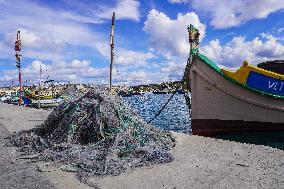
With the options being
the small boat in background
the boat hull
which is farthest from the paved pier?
the small boat in background

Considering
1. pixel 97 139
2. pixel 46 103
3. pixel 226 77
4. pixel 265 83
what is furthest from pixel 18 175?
pixel 46 103

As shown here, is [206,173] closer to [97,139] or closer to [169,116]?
[97,139]

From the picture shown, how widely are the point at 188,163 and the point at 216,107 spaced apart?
7534mm

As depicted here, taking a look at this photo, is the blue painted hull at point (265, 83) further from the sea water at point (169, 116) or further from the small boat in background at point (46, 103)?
the small boat in background at point (46, 103)

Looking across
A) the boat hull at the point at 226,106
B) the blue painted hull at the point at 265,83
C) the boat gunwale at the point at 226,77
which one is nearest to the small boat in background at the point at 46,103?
the boat hull at the point at 226,106

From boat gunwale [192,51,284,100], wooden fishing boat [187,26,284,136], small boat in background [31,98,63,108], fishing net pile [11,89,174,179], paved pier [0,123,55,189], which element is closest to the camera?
paved pier [0,123,55,189]

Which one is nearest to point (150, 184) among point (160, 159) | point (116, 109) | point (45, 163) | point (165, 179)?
point (165, 179)

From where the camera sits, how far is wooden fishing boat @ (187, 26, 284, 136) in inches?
525

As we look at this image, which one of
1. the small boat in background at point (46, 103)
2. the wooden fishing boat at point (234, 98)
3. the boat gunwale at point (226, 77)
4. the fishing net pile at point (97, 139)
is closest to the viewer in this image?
the fishing net pile at point (97, 139)

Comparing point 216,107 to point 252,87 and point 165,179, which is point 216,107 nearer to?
point 252,87

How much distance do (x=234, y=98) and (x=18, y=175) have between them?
10.1 metres

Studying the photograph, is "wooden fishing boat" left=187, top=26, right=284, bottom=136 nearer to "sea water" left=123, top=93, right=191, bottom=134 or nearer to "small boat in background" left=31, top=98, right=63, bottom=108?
"sea water" left=123, top=93, right=191, bottom=134

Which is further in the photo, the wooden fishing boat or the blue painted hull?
the wooden fishing boat

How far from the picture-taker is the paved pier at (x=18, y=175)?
5301 millimetres
